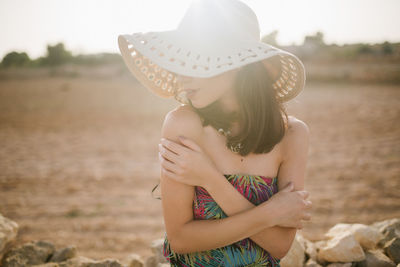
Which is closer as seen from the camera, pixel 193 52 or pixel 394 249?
pixel 193 52

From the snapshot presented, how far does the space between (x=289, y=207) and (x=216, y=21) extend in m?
0.89

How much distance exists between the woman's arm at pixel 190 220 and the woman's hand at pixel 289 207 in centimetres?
4

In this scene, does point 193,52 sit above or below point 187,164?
above

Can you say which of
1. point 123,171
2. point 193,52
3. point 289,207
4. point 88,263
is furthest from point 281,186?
point 123,171

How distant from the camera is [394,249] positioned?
2168 mm

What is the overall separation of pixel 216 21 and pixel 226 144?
569 millimetres

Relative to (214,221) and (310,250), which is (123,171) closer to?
(310,250)

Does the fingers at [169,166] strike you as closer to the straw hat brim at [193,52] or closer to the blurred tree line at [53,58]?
the straw hat brim at [193,52]

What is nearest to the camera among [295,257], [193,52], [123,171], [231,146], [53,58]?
[193,52]

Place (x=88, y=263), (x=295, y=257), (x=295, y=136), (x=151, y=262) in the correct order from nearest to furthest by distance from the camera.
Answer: (x=295, y=136) → (x=88, y=263) → (x=295, y=257) → (x=151, y=262)

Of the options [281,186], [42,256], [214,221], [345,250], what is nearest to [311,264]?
[345,250]

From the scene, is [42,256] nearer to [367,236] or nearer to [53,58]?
[367,236]

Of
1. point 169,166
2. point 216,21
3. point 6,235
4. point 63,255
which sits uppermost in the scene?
point 216,21

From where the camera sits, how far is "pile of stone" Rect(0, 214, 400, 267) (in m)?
2.13
